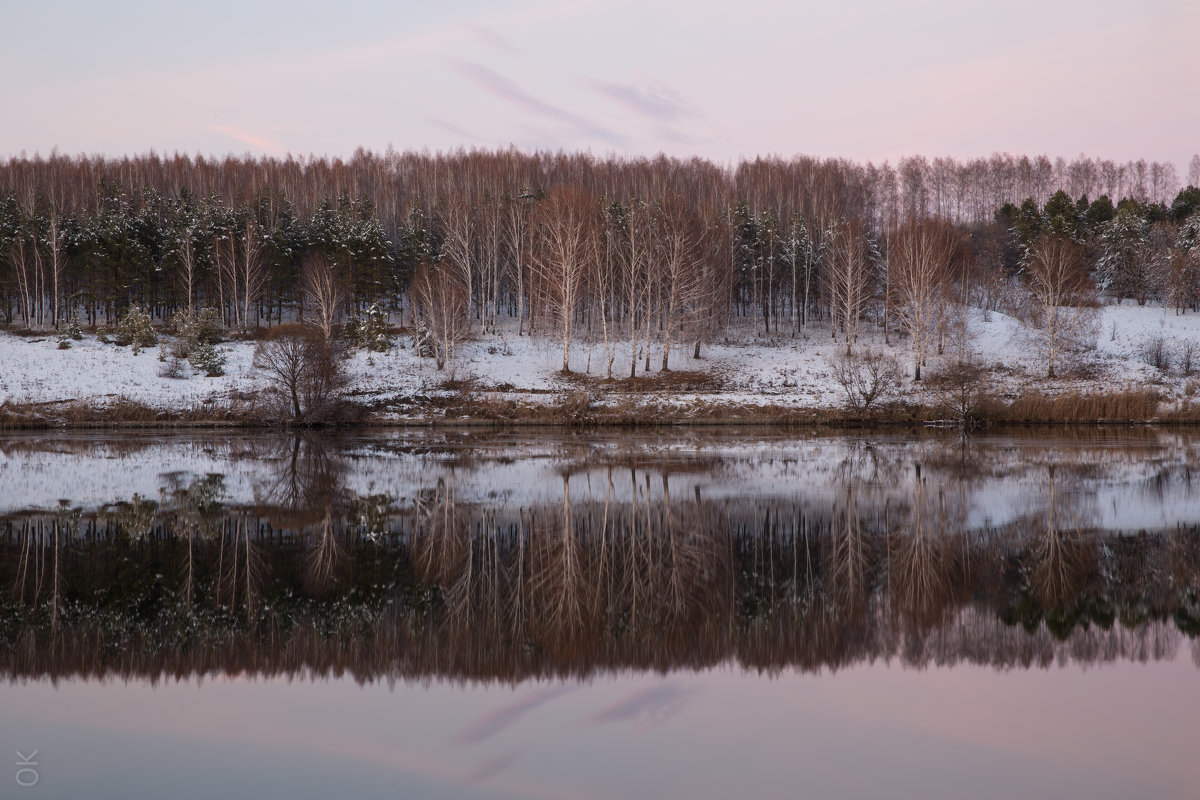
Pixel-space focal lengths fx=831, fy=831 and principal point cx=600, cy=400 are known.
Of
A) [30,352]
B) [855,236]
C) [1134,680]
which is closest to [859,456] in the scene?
[1134,680]

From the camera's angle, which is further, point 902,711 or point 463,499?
point 463,499

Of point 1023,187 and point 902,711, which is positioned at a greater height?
point 1023,187

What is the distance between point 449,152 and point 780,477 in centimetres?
9565

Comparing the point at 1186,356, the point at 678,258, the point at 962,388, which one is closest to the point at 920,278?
the point at 962,388

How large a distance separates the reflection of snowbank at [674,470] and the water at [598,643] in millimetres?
422

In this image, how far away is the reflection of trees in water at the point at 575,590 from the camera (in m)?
9.59

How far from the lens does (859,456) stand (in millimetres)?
29969

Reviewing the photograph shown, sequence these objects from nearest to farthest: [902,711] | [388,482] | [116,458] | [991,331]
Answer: [902,711] < [388,482] < [116,458] < [991,331]

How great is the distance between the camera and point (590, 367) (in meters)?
53.8

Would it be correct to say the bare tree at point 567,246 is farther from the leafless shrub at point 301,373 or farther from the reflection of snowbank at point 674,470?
the reflection of snowbank at point 674,470

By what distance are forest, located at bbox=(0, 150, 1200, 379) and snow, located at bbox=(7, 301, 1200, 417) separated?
163 cm

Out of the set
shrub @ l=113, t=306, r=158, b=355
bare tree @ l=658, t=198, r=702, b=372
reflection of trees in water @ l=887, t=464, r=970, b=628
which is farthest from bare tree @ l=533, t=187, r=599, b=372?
reflection of trees in water @ l=887, t=464, r=970, b=628

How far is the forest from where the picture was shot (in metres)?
53.6

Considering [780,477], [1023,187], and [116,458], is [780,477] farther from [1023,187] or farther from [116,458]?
[1023,187]
